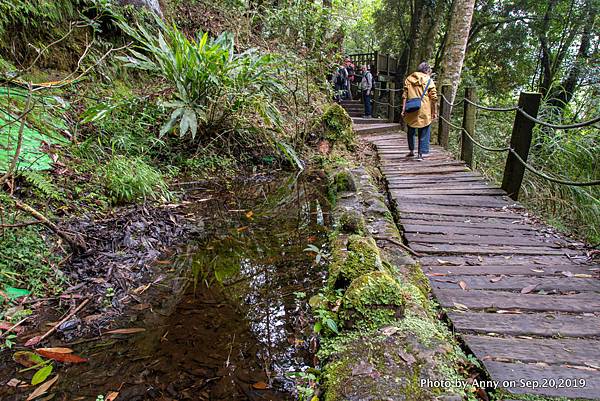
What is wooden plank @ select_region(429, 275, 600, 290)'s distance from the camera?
2271 millimetres

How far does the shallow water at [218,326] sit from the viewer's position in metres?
1.57

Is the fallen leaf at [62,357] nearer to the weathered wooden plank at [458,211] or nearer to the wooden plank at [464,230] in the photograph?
the wooden plank at [464,230]

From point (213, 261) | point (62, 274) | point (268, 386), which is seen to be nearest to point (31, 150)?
point (62, 274)

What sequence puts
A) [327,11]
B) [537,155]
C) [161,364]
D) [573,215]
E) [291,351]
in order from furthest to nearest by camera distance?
[327,11] → [537,155] → [573,215] → [291,351] → [161,364]

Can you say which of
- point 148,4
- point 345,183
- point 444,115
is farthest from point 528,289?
point 148,4

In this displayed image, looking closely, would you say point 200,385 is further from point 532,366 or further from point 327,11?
point 327,11

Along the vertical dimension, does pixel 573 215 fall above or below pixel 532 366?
below

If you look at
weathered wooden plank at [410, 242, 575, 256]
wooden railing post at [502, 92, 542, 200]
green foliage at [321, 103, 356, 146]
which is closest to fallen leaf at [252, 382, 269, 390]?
weathered wooden plank at [410, 242, 575, 256]

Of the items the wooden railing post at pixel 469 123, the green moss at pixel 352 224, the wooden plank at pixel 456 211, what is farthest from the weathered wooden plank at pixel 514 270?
the wooden railing post at pixel 469 123

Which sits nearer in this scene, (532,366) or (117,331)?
(532,366)

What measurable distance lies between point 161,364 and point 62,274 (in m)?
1.08

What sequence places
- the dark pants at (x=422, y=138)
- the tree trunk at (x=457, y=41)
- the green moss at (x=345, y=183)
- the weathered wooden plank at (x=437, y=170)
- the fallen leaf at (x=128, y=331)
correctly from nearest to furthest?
the fallen leaf at (x=128, y=331), the green moss at (x=345, y=183), the weathered wooden plank at (x=437, y=170), the dark pants at (x=422, y=138), the tree trunk at (x=457, y=41)

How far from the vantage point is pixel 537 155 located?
5406 mm

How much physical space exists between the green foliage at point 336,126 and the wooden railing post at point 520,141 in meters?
3.10
